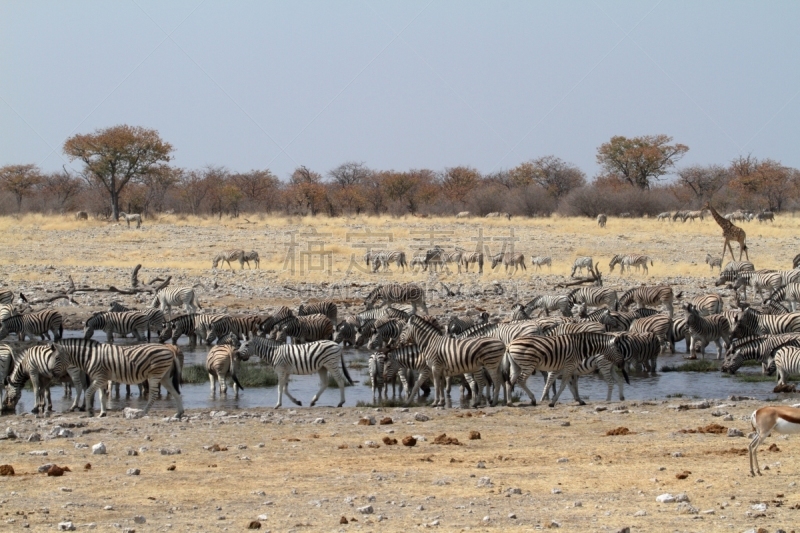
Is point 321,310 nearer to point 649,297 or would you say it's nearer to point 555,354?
point 649,297

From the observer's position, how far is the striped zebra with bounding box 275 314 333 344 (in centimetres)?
1656

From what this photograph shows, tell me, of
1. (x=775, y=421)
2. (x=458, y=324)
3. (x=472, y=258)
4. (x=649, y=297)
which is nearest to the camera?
(x=775, y=421)

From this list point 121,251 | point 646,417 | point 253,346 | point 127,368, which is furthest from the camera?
point 121,251

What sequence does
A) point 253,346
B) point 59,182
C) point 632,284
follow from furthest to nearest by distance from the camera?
point 59,182 → point 632,284 → point 253,346

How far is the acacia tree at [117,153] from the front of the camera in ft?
166

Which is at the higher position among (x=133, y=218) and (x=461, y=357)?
(x=133, y=218)

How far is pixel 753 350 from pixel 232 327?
888 centimetres

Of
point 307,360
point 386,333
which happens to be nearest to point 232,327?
point 386,333

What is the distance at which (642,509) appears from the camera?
6.39 meters

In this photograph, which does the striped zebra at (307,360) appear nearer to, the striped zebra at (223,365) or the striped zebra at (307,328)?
the striped zebra at (223,365)

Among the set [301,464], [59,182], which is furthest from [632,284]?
[59,182]

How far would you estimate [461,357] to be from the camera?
1155 cm

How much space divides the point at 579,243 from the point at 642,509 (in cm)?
2968

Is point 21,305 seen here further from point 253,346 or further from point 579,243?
point 579,243
